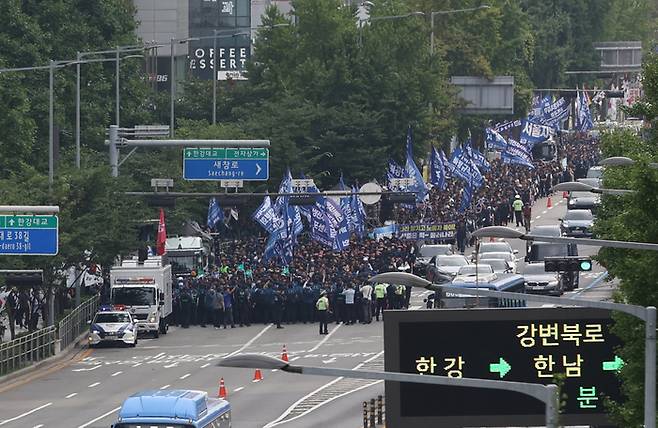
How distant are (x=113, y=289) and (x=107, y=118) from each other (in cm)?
2113

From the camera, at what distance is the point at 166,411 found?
3712 cm

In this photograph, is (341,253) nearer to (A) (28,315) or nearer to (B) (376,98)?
(A) (28,315)

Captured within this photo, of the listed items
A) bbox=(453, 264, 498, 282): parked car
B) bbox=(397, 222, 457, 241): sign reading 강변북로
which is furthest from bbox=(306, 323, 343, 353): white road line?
bbox=(397, 222, 457, 241): sign reading 강변북로

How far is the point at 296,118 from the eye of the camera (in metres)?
95.9

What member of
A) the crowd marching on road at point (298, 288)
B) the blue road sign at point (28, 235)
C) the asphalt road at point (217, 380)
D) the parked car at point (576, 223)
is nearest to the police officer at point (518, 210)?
the parked car at point (576, 223)

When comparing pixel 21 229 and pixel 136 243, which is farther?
pixel 136 243

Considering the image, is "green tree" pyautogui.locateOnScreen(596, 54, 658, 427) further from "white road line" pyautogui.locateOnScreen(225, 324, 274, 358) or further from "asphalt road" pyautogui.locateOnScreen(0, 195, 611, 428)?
"white road line" pyautogui.locateOnScreen(225, 324, 274, 358)

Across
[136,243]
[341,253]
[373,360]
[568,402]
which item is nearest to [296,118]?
[341,253]

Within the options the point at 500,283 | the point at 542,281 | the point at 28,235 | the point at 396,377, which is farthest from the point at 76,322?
the point at 396,377

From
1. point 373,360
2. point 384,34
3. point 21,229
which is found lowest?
point 373,360

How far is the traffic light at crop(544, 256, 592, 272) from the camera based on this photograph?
2373 inches

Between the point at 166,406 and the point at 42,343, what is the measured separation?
24053 mm

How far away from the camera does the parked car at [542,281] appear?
69.2 meters

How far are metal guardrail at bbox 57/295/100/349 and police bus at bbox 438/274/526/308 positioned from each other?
12.2m
